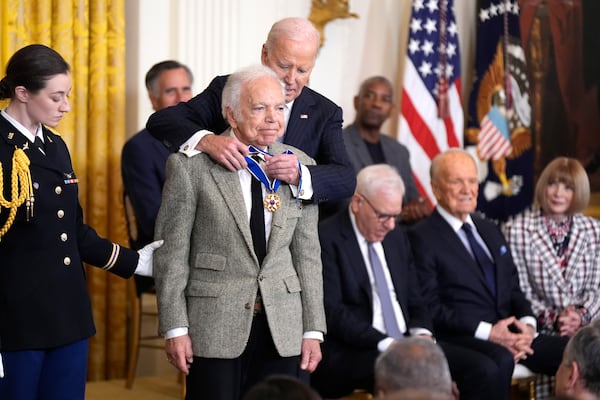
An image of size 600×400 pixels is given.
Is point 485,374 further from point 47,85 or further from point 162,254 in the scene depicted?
point 47,85

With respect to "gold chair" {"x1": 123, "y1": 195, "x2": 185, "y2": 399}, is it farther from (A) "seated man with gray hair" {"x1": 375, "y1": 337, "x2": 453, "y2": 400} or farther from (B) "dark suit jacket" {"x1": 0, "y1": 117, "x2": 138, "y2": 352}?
(A) "seated man with gray hair" {"x1": 375, "y1": 337, "x2": 453, "y2": 400}

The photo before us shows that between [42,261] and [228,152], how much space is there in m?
0.73

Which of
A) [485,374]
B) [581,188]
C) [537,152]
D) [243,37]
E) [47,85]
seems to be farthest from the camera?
[537,152]

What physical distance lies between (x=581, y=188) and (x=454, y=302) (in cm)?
112

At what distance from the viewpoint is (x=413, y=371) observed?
289 cm

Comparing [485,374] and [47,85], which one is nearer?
[47,85]

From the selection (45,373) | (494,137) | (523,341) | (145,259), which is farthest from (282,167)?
(494,137)

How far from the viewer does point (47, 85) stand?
3688mm

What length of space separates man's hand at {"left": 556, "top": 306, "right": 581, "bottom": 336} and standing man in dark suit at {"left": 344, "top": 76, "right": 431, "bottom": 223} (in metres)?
1.38

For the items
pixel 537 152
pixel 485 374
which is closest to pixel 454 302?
pixel 485 374

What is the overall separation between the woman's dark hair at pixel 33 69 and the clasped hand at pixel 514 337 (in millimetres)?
3010

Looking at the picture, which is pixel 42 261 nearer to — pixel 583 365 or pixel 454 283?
pixel 583 365

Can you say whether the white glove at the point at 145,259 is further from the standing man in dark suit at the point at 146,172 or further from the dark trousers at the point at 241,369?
the standing man in dark suit at the point at 146,172

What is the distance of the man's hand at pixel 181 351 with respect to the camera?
149 inches
